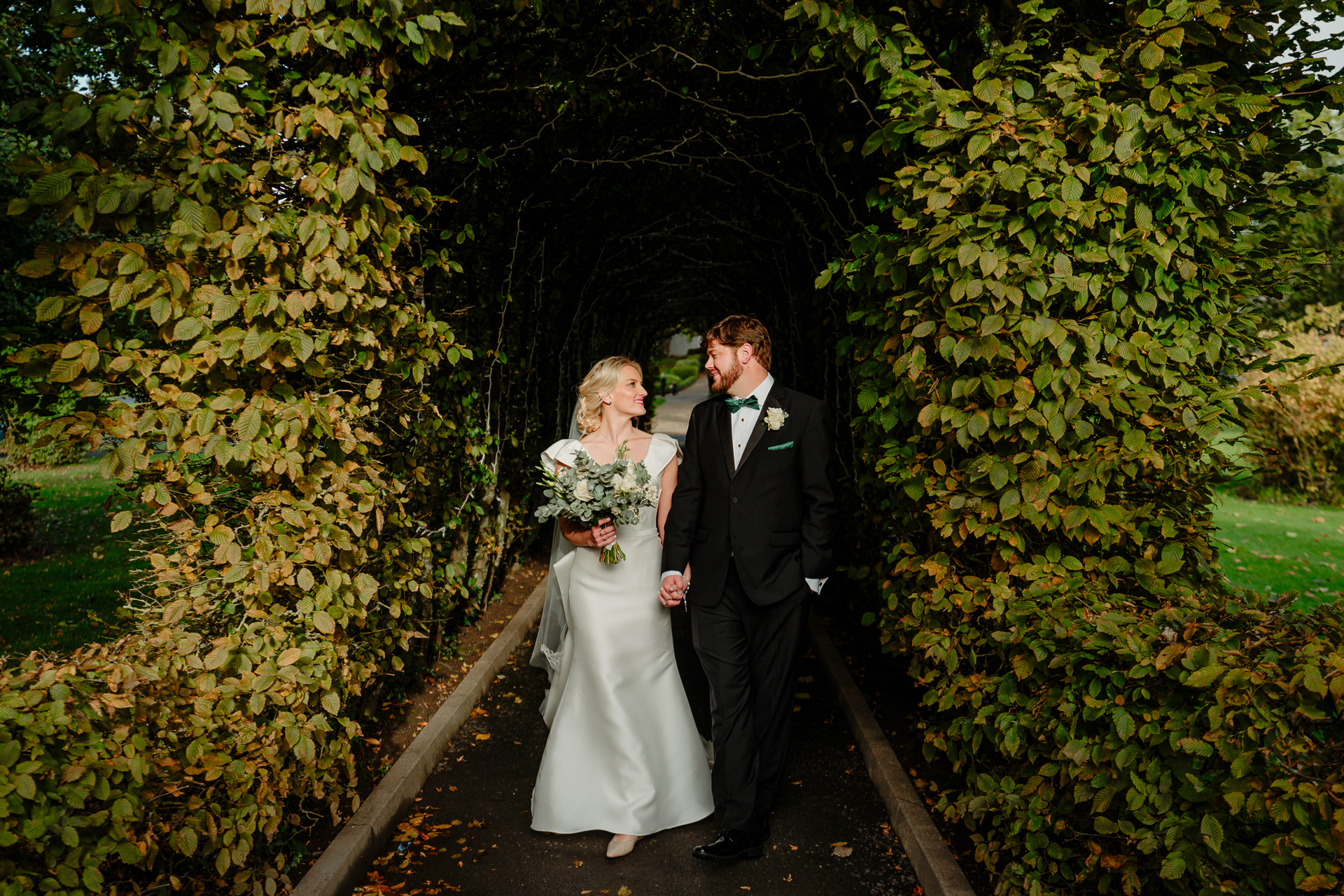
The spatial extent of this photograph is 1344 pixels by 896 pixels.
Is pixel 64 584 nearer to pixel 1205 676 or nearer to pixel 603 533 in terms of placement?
pixel 603 533

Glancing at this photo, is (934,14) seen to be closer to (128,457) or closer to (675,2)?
(675,2)

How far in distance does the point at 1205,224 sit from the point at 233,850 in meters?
4.30

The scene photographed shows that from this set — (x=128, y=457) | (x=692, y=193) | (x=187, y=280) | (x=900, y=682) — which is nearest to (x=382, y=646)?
(x=128, y=457)

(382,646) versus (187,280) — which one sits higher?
(187,280)

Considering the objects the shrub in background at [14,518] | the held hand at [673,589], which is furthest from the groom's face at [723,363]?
the shrub in background at [14,518]

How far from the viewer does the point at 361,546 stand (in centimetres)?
360

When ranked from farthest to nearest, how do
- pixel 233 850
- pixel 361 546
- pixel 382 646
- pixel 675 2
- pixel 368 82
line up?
pixel 675 2, pixel 382 646, pixel 361 546, pixel 368 82, pixel 233 850

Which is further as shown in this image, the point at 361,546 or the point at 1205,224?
the point at 361,546

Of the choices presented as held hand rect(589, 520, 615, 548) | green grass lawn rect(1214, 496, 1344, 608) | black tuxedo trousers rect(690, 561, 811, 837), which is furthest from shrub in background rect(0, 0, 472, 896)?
green grass lawn rect(1214, 496, 1344, 608)

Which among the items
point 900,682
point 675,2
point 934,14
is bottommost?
point 900,682

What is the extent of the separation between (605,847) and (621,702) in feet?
2.22

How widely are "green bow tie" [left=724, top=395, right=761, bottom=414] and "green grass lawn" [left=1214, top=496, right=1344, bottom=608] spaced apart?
490 cm

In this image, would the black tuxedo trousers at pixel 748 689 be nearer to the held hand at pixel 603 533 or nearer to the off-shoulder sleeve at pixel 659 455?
the held hand at pixel 603 533

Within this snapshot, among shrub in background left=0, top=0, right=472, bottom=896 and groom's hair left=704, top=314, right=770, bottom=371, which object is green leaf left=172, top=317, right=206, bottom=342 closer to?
shrub in background left=0, top=0, right=472, bottom=896
